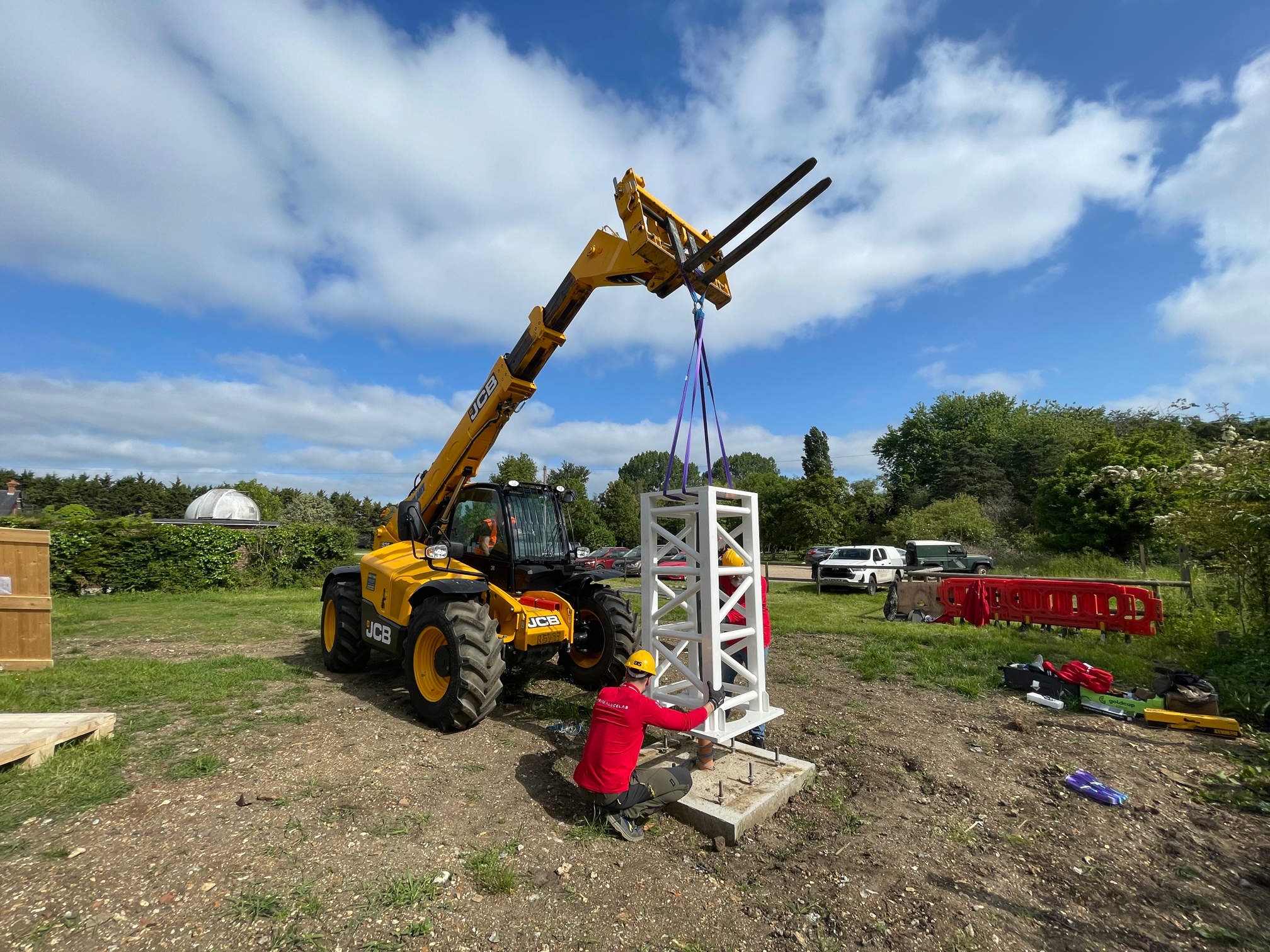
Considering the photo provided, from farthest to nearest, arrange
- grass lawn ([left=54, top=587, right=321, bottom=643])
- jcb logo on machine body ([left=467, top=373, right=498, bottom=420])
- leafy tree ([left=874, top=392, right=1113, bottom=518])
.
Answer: leafy tree ([left=874, top=392, right=1113, bottom=518]), grass lawn ([left=54, top=587, right=321, bottom=643]), jcb logo on machine body ([left=467, top=373, right=498, bottom=420])

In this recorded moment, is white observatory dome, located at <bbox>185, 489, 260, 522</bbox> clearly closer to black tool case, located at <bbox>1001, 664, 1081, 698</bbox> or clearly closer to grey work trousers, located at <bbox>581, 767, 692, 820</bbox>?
grey work trousers, located at <bbox>581, 767, 692, 820</bbox>

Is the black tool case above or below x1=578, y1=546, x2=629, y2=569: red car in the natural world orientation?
above

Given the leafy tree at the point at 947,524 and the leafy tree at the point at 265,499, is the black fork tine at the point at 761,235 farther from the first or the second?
the leafy tree at the point at 265,499

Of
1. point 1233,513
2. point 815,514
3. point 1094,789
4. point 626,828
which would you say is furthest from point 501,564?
point 815,514

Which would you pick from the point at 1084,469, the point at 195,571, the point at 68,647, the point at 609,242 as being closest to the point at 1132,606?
the point at 609,242

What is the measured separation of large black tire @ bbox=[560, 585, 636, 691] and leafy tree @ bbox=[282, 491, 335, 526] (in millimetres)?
59038

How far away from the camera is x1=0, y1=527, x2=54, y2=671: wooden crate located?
7.41 m

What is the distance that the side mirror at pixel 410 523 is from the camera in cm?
737

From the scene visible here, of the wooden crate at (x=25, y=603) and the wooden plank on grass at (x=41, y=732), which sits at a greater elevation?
the wooden crate at (x=25, y=603)

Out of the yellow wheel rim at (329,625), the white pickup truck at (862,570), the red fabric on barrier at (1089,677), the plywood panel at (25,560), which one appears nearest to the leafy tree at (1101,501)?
the white pickup truck at (862,570)

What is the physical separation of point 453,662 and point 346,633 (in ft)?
9.59

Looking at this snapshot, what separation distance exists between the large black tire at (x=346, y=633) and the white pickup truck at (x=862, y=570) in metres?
15.1

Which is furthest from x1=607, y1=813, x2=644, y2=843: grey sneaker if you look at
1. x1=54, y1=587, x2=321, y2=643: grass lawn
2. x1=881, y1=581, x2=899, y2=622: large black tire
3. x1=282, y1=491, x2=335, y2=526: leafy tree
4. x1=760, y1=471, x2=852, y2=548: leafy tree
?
x1=282, y1=491, x2=335, y2=526: leafy tree

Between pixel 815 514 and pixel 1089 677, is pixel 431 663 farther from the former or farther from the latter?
pixel 815 514
